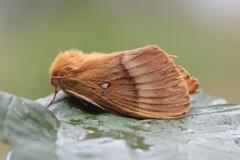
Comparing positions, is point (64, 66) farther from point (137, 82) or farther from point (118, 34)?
point (118, 34)

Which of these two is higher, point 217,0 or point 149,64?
point 149,64

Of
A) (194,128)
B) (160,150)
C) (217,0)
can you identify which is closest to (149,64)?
(194,128)

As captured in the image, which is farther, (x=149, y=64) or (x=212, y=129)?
(x=149, y=64)

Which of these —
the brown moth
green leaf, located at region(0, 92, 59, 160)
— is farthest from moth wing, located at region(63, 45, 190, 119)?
green leaf, located at region(0, 92, 59, 160)

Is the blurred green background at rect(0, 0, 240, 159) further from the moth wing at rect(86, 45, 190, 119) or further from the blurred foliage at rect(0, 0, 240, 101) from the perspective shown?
the moth wing at rect(86, 45, 190, 119)

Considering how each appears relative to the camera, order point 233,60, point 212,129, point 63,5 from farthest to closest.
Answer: point 63,5 → point 233,60 → point 212,129

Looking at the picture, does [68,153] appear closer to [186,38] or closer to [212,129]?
[212,129]

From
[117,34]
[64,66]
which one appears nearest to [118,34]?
[117,34]
